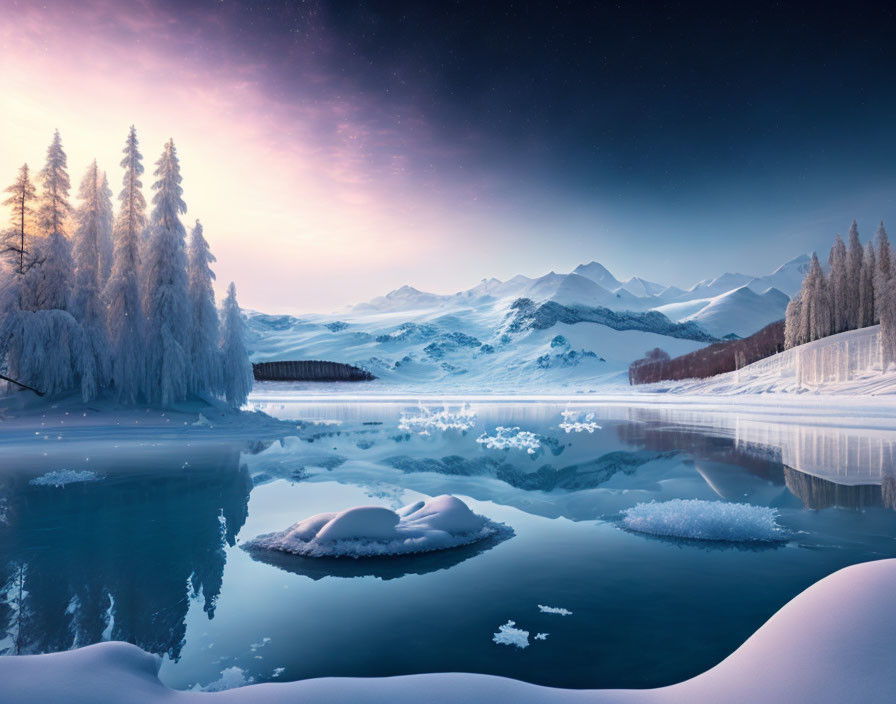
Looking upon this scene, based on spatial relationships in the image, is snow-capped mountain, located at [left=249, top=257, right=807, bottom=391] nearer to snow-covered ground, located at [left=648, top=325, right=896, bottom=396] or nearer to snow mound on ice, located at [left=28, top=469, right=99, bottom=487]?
snow-covered ground, located at [left=648, top=325, right=896, bottom=396]

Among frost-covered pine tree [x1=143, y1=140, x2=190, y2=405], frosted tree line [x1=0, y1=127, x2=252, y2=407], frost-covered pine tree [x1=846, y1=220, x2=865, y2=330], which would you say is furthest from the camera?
frost-covered pine tree [x1=846, y1=220, x2=865, y2=330]

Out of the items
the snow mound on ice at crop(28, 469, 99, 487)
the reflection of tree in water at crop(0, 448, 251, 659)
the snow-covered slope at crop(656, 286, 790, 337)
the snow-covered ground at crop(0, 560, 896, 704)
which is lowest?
the snow mound on ice at crop(28, 469, 99, 487)

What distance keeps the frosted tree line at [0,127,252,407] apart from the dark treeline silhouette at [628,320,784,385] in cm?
6594

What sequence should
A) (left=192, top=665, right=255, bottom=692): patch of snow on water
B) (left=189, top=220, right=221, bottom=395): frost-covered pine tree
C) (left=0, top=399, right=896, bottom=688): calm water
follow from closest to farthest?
(left=192, top=665, right=255, bottom=692): patch of snow on water → (left=0, top=399, right=896, bottom=688): calm water → (left=189, top=220, right=221, bottom=395): frost-covered pine tree

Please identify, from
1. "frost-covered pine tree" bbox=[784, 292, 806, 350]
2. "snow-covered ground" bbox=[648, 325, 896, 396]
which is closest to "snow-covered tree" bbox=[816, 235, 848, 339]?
"frost-covered pine tree" bbox=[784, 292, 806, 350]

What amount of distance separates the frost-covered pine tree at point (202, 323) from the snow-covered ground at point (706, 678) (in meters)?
30.1

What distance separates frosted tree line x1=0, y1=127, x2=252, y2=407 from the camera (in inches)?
1066

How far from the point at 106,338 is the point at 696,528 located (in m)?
30.8

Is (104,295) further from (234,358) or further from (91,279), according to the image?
(234,358)

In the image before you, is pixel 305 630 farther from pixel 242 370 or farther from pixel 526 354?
pixel 526 354

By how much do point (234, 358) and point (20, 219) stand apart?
44.6ft

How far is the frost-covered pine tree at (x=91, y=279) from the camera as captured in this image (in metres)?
28.2

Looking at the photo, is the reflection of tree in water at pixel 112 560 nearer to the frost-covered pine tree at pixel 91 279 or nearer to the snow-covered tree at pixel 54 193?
the frost-covered pine tree at pixel 91 279

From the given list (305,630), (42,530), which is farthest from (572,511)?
(42,530)
